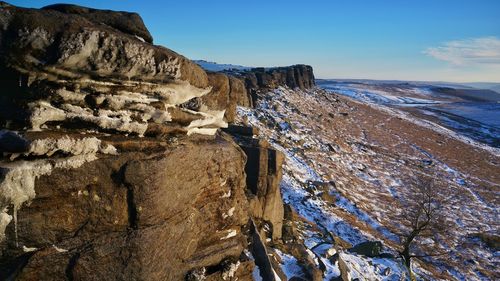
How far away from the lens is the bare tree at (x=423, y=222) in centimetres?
1517

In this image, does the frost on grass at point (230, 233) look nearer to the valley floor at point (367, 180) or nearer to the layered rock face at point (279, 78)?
the valley floor at point (367, 180)

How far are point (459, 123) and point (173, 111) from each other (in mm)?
79665

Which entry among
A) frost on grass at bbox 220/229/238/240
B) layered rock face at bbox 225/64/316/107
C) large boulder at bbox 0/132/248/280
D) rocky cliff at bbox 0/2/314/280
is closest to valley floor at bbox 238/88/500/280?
layered rock face at bbox 225/64/316/107

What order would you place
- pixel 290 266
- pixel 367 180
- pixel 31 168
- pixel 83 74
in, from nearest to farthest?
pixel 31 168 < pixel 83 74 < pixel 290 266 < pixel 367 180

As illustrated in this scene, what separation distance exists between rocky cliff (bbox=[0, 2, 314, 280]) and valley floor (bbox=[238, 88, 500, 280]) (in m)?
5.28

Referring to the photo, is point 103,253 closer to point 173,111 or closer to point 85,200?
point 85,200

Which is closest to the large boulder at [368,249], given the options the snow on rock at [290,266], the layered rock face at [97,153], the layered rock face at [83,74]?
the snow on rock at [290,266]

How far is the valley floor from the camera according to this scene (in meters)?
17.4

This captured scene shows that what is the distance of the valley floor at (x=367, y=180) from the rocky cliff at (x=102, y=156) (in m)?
5.28

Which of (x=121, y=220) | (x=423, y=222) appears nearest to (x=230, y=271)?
(x=121, y=220)

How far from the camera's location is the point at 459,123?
240 ft

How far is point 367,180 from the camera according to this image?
95.3ft

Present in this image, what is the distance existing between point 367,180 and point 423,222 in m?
12.8

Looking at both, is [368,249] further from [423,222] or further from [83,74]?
[83,74]
